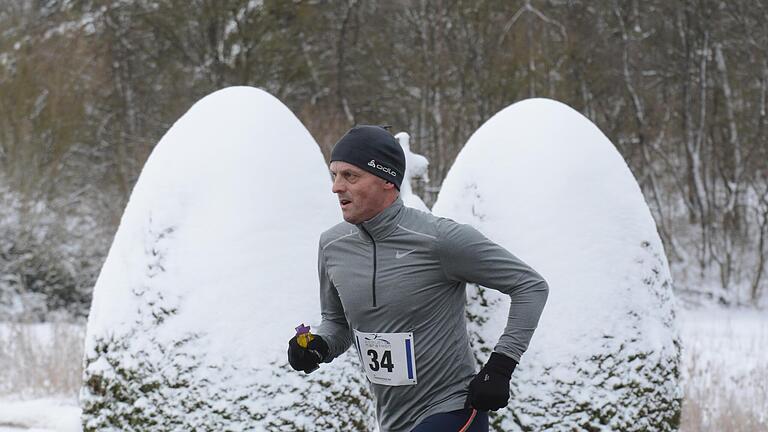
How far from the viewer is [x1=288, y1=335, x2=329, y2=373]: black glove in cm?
246

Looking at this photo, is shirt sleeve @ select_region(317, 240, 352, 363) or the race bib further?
shirt sleeve @ select_region(317, 240, 352, 363)

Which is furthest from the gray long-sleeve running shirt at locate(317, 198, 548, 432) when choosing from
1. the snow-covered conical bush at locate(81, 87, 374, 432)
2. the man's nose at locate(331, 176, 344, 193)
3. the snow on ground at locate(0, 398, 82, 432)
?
the snow on ground at locate(0, 398, 82, 432)

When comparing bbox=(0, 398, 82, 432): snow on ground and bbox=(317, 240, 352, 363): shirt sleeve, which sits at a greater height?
bbox=(317, 240, 352, 363): shirt sleeve

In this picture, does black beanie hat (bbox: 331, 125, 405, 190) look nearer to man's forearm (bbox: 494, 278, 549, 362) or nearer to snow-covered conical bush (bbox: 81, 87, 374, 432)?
man's forearm (bbox: 494, 278, 549, 362)

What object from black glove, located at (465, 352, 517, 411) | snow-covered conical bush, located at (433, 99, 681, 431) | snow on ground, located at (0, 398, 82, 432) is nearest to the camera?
black glove, located at (465, 352, 517, 411)

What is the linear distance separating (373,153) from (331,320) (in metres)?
0.56

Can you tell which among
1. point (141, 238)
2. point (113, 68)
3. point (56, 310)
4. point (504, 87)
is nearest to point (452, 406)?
point (141, 238)

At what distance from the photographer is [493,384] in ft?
6.98

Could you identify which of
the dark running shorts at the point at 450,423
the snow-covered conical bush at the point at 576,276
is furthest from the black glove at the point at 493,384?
the snow-covered conical bush at the point at 576,276

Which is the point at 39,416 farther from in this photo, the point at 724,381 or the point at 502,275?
the point at 724,381

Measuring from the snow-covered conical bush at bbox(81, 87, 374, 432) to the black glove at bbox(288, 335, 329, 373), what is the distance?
2.87 feet

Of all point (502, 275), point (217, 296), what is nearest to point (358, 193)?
point (502, 275)

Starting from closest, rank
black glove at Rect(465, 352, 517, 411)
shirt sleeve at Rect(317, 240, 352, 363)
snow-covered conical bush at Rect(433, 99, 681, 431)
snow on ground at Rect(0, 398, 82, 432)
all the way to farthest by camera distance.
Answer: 1. black glove at Rect(465, 352, 517, 411)
2. shirt sleeve at Rect(317, 240, 352, 363)
3. snow-covered conical bush at Rect(433, 99, 681, 431)
4. snow on ground at Rect(0, 398, 82, 432)

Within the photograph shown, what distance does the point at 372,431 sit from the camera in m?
3.64
